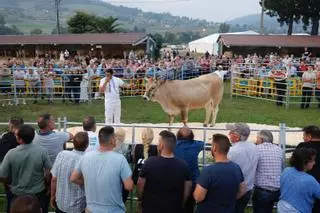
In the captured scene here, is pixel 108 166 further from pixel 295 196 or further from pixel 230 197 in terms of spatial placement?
pixel 295 196

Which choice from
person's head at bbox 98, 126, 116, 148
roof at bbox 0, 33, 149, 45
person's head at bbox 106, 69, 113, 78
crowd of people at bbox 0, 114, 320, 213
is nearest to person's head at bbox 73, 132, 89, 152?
Answer: crowd of people at bbox 0, 114, 320, 213

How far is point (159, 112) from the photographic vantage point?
52.5 ft

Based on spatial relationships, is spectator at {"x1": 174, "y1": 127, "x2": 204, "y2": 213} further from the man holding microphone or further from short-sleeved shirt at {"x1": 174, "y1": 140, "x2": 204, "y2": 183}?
the man holding microphone

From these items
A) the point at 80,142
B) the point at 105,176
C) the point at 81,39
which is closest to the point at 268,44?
the point at 81,39

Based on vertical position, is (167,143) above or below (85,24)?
below

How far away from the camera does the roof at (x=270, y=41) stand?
3619 centimetres

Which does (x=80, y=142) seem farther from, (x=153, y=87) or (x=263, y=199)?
(x=153, y=87)

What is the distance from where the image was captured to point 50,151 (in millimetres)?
6031

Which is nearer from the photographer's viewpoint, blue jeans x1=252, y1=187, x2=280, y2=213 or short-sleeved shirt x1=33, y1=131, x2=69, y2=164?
blue jeans x1=252, y1=187, x2=280, y2=213

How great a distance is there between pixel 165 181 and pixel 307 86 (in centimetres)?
1324

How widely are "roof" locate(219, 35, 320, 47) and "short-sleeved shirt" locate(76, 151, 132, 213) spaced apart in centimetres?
3265

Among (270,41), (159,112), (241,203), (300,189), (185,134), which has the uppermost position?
(270,41)

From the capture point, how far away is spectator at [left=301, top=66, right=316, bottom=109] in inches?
666

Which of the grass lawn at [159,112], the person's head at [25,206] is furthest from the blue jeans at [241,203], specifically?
the grass lawn at [159,112]
